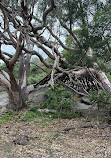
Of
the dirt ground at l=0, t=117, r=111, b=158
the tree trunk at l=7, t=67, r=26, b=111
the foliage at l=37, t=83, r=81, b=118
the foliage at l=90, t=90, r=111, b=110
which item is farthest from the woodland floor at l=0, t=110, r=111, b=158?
the tree trunk at l=7, t=67, r=26, b=111

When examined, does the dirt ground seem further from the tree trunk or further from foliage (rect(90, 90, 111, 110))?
the tree trunk

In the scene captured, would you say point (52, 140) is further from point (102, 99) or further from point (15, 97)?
point (15, 97)

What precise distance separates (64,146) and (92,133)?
1.38 m

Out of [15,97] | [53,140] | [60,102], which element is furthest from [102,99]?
[15,97]

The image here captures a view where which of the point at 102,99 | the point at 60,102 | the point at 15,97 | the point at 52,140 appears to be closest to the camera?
the point at 52,140

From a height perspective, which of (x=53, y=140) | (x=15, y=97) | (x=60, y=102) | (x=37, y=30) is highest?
(x=37, y=30)

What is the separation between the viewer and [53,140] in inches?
182

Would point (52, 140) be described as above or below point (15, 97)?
below

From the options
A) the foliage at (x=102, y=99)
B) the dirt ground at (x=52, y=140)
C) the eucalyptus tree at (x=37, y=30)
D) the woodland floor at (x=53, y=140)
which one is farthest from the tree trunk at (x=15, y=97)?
the foliage at (x=102, y=99)

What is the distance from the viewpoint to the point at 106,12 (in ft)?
15.6

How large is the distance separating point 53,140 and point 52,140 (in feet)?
0.08

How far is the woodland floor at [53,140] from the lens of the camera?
377cm

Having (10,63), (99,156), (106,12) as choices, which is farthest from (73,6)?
(99,156)

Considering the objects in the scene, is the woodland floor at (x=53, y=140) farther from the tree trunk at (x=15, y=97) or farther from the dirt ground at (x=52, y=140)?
the tree trunk at (x=15, y=97)
